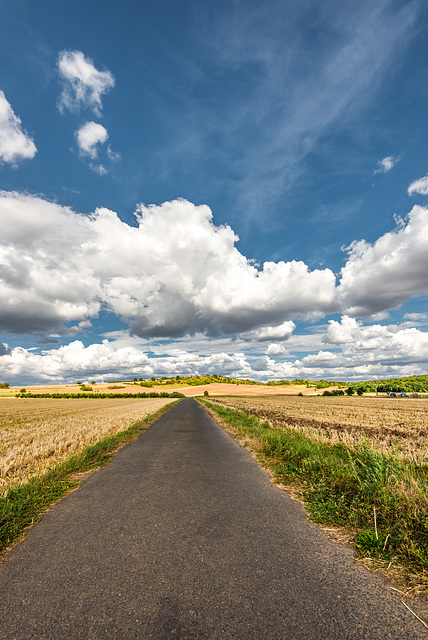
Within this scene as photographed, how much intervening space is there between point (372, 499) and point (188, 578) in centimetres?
416

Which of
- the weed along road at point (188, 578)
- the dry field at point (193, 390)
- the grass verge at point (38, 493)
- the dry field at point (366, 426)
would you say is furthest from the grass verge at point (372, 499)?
the dry field at point (193, 390)

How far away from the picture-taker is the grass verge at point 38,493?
542 centimetres

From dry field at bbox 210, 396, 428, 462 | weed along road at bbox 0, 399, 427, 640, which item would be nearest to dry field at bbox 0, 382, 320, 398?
dry field at bbox 210, 396, 428, 462

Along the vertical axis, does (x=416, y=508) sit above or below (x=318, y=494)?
above

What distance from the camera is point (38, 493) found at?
710cm

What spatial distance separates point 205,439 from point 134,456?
5.51 metres

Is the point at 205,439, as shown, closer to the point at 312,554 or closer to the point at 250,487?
the point at 250,487

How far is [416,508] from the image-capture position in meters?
5.00

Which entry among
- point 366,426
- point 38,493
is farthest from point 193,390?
point 38,493

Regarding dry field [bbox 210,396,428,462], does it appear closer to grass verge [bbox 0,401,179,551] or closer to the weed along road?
the weed along road

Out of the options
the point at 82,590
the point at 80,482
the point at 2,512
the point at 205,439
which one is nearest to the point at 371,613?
the point at 82,590

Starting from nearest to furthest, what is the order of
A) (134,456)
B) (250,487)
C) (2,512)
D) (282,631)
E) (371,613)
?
(282,631), (371,613), (2,512), (250,487), (134,456)

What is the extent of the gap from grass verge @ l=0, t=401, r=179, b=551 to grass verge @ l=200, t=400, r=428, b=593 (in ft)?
18.2

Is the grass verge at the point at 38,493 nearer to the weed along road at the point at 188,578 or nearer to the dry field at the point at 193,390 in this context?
the weed along road at the point at 188,578
